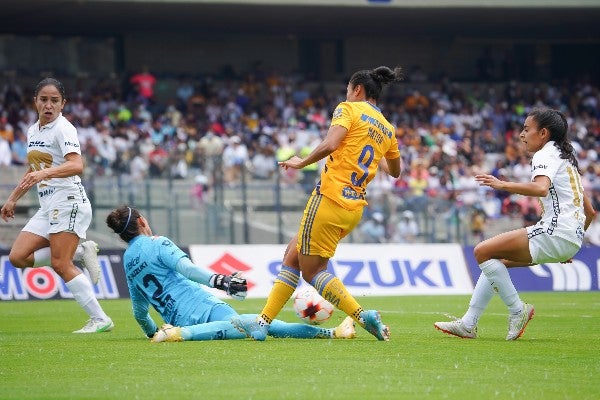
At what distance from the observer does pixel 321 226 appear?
1006cm

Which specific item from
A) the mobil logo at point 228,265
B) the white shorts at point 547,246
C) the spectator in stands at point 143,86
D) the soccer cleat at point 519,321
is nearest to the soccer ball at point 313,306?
the soccer cleat at point 519,321

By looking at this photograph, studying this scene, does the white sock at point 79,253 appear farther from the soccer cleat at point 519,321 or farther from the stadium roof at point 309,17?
the stadium roof at point 309,17

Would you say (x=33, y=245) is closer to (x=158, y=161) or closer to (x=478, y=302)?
(x=478, y=302)

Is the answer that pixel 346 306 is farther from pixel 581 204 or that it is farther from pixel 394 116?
pixel 394 116

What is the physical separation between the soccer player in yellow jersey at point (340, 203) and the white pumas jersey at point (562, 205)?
4.92 ft

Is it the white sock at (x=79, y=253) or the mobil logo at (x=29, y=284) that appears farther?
the mobil logo at (x=29, y=284)

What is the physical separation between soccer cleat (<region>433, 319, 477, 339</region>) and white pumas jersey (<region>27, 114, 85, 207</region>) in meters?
4.00

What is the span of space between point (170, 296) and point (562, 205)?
353 centimetres

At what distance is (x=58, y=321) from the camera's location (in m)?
14.6

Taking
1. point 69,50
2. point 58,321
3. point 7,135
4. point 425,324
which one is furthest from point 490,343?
point 69,50

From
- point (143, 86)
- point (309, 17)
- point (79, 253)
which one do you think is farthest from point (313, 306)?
point (309, 17)

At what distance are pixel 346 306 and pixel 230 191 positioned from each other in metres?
13.6

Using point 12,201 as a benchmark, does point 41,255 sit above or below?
below

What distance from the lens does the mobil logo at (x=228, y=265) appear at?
21.2 meters
